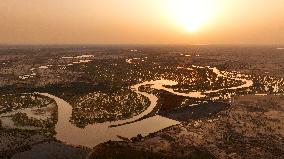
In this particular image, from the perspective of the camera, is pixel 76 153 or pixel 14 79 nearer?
pixel 76 153

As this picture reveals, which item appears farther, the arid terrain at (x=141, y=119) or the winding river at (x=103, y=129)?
the winding river at (x=103, y=129)

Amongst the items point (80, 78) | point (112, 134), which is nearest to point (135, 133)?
point (112, 134)

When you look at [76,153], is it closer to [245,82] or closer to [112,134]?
[112,134]

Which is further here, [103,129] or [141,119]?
[141,119]

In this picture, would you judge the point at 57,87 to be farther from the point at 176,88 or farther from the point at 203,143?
the point at 203,143

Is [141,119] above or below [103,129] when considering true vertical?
above

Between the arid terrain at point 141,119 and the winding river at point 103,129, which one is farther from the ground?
the arid terrain at point 141,119

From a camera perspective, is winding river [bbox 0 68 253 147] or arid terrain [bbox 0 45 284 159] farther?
winding river [bbox 0 68 253 147]

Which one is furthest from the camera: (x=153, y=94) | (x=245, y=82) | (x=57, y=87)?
(x=245, y=82)

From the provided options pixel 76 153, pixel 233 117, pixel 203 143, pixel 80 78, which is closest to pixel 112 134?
pixel 76 153

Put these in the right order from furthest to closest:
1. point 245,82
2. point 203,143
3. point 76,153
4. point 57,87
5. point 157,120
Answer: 1. point 245,82
2. point 57,87
3. point 157,120
4. point 203,143
5. point 76,153

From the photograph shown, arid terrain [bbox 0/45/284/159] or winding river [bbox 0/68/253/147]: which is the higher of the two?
arid terrain [bbox 0/45/284/159]
